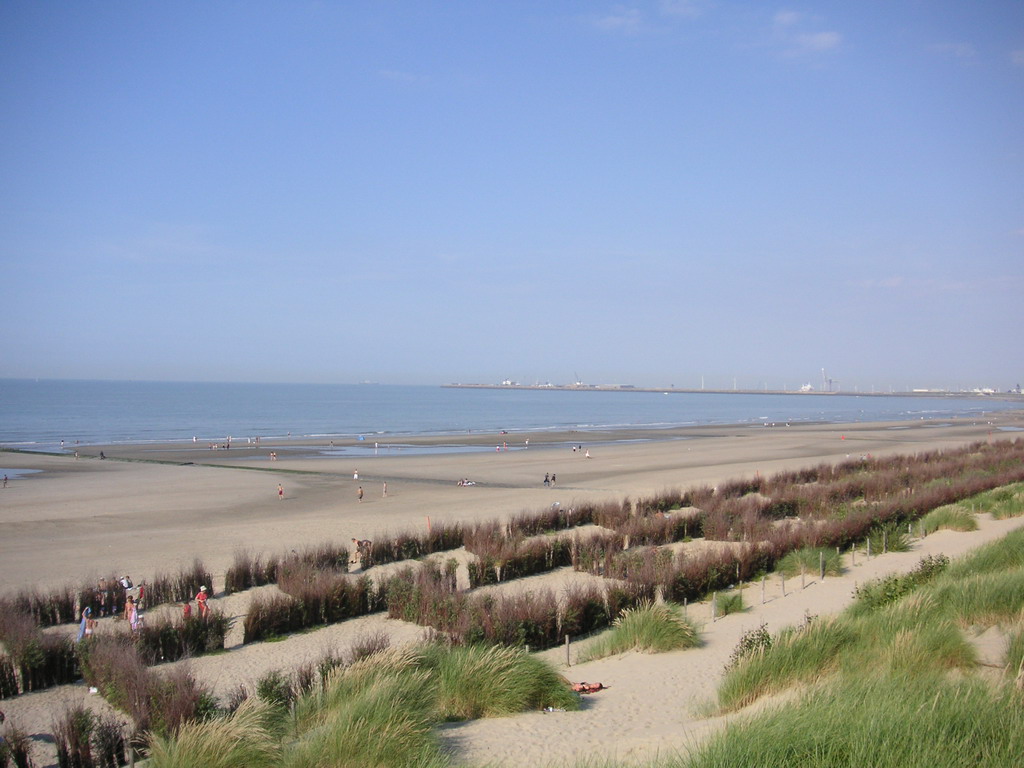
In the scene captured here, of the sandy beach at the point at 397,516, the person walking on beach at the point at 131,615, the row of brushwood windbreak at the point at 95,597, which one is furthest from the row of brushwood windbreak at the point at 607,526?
the person walking on beach at the point at 131,615

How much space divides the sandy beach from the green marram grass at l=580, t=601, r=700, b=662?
29 cm

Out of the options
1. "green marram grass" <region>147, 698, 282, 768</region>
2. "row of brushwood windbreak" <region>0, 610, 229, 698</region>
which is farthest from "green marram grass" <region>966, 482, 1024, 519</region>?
"green marram grass" <region>147, 698, 282, 768</region>

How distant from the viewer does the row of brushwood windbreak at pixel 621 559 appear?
12.9 m

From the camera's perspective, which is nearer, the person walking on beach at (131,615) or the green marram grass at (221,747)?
the green marram grass at (221,747)

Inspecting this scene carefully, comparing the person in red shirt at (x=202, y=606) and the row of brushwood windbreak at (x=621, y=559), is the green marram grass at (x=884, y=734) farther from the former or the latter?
the person in red shirt at (x=202, y=606)

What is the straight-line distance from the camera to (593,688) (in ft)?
30.8

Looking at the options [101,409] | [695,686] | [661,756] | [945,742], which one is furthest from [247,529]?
[101,409]

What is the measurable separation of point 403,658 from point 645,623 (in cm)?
463

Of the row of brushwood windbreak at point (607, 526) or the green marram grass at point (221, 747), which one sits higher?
the green marram grass at point (221, 747)

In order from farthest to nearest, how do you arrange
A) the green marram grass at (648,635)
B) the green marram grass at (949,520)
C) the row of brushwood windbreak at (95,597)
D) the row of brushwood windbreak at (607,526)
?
1. the green marram grass at (949,520)
2. the row of brushwood windbreak at (607,526)
3. the row of brushwood windbreak at (95,597)
4. the green marram grass at (648,635)

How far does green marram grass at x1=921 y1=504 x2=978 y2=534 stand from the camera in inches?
805

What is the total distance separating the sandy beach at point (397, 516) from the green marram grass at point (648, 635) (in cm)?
29

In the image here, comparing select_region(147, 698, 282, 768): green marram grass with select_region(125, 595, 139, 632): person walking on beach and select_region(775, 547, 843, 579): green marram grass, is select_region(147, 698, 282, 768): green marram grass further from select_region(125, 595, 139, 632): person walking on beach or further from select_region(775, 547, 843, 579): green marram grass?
select_region(775, 547, 843, 579): green marram grass

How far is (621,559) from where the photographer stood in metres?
17.7
